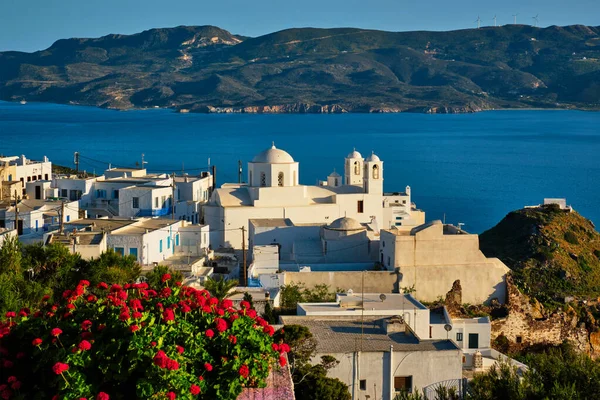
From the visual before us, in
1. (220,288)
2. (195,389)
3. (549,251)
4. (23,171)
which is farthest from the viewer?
A: (23,171)

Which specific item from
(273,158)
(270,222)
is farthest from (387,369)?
(273,158)

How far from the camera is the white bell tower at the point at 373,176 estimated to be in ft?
105

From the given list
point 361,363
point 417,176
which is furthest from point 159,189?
point 417,176

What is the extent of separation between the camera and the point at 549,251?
32.1m

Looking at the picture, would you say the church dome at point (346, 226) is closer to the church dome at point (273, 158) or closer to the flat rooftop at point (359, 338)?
the church dome at point (273, 158)

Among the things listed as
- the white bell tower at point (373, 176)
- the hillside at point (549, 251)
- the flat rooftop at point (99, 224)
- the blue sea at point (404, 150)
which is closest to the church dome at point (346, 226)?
the hillside at point (549, 251)

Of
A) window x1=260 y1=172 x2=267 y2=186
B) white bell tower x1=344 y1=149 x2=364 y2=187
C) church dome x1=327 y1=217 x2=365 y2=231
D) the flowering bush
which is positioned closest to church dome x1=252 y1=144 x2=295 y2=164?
window x1=260 y1=172 x2=267 y2=186

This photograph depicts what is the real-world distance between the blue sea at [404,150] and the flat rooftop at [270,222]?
79.2 ft

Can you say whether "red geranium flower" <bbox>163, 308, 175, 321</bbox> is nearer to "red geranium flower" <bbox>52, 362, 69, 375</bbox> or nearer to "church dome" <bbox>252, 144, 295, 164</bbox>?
"red geranium flower" <bbox>52, 362, 69, 375</bbox>

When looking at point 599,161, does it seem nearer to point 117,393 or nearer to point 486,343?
point 486,343

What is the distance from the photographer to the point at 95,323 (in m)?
7.90

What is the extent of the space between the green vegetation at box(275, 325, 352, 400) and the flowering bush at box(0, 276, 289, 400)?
160 centimetres

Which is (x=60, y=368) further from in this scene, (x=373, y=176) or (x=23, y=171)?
(x=23, y=171)

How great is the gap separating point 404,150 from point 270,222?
77696 millimetres
